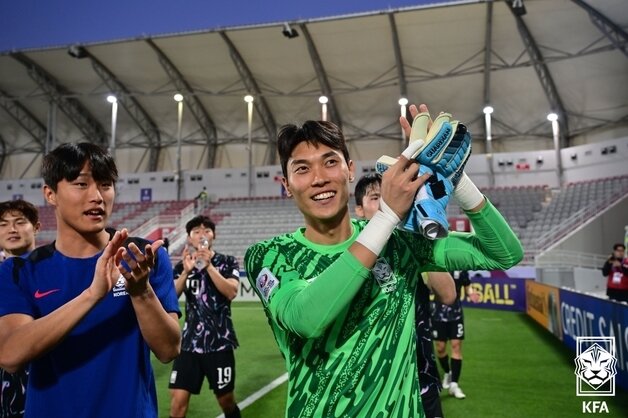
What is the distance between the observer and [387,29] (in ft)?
86.9

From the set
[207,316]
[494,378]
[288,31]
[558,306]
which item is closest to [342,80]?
[288,31]

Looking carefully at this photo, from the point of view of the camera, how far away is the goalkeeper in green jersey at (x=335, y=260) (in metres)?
1.77

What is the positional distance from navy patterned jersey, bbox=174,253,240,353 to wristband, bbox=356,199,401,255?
3779mm

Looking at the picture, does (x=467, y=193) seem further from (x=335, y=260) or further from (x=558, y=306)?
(x=558, y=306)

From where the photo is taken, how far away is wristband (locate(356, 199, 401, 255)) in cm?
148

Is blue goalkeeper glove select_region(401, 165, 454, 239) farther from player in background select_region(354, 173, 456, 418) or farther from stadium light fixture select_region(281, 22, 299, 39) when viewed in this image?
stadium light fixture select_region(281, 22, 299, 39)

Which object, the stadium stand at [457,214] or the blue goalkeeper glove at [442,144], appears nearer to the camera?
the blue goalkeeper glove at [442,144]

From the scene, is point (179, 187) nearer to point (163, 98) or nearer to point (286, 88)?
point (163, 98)

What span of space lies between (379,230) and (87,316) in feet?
4.47

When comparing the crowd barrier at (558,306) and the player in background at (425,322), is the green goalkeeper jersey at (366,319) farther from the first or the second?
the crowd barrier at (558,306)

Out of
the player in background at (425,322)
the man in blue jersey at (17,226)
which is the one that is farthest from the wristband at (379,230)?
the man in blue jersey at (17,226)

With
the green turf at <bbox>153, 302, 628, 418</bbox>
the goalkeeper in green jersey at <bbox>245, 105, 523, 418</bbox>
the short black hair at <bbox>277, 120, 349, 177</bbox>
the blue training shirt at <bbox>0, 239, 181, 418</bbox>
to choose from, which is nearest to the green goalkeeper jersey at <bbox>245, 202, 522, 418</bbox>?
the goalkeeper in green jersey at <bbox>245, 105, 523, 418</bbox>

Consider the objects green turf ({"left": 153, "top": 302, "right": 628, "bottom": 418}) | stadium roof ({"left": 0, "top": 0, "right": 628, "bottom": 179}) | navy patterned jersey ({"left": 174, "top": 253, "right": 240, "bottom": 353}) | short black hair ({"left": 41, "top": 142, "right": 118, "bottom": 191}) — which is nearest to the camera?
short black hair ({"left": 41, "top": 142, "right": 118, "bottom": 191})

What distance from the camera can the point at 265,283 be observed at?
5.80ft
